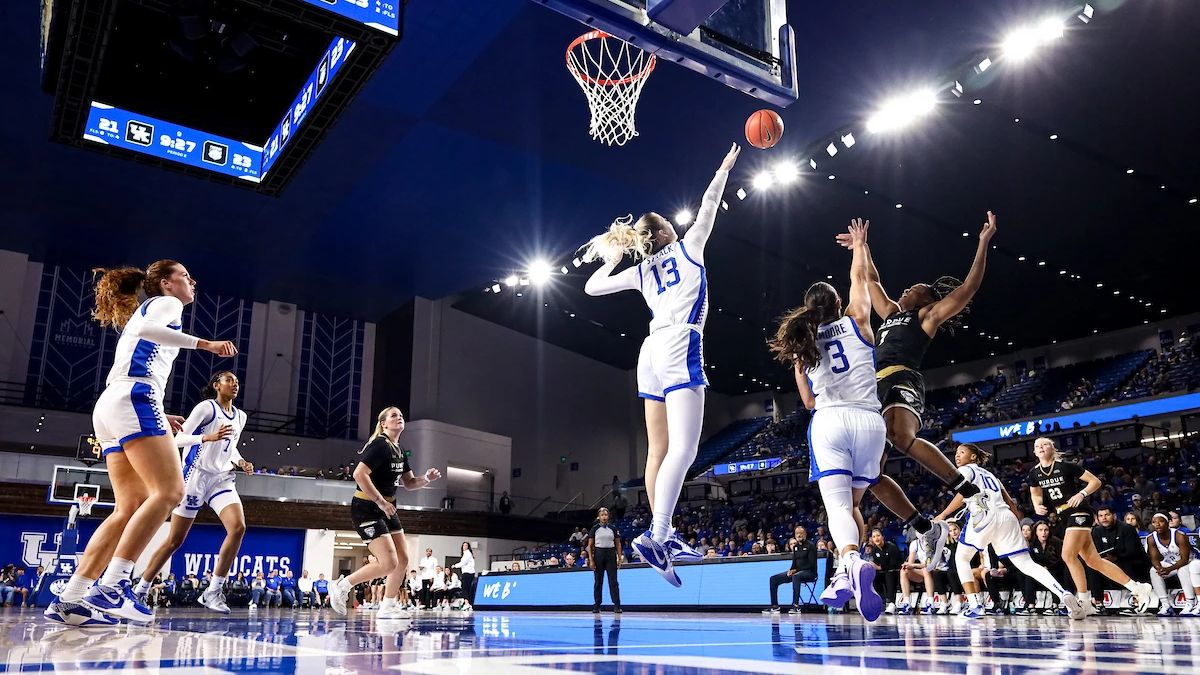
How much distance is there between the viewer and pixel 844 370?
4.25 m

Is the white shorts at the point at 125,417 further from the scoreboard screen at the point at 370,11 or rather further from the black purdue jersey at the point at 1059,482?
the black purdue jersey at the point at 1059,482

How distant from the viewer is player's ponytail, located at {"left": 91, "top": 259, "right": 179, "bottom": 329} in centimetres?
478

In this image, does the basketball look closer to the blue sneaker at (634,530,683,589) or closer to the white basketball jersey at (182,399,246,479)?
the blue sneaker at (634,530,683,589)

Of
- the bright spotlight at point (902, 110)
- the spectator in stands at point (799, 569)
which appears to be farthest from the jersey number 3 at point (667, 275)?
the bright spotlight at point (902, 110)

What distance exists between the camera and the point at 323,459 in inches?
1072

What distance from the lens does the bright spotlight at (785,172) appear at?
17.9m

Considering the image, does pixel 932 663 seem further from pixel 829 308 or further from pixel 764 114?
pixel 764 114

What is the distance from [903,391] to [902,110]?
37.6ft

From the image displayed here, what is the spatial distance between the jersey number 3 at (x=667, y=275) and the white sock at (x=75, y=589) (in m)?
3.33

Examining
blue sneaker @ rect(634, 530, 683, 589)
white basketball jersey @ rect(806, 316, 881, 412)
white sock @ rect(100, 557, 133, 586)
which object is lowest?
white sock @ rect(100, 557, 133, 586)

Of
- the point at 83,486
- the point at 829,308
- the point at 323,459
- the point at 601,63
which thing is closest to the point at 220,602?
the point at 829,308

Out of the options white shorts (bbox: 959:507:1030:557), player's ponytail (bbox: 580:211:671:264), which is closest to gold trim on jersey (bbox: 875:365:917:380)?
player's ponytail (bbox: 580:211:671:264)

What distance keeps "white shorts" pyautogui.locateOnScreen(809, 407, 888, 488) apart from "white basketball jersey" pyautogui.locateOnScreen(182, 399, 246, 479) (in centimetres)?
428

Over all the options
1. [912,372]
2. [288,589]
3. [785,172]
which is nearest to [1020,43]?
[785,172]
